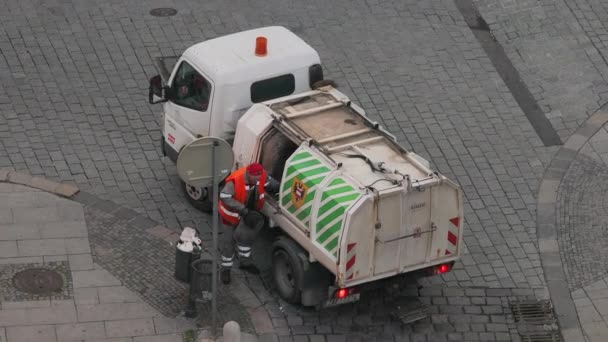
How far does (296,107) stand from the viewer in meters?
17.0

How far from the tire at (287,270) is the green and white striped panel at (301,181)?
0.40 metres

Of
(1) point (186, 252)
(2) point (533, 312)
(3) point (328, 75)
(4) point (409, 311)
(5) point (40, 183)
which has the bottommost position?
(3) point (328, 75)

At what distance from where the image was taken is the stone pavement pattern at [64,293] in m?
15.2

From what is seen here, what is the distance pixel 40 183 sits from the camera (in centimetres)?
1789

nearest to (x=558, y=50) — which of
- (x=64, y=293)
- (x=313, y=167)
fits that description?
(x=313, y=167)

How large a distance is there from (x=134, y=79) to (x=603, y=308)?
329 inches

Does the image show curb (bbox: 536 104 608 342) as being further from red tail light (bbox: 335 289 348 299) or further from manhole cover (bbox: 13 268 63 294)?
manhole cover (bbox: 13 268 63 294)

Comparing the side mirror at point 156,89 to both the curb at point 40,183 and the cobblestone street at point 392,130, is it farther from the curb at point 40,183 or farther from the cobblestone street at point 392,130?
the curb at point 40,183

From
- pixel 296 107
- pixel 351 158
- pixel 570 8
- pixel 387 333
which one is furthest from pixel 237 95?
pixel 570 8

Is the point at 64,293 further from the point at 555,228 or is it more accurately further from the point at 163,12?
the point at 163,12

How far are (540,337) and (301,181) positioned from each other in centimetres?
353

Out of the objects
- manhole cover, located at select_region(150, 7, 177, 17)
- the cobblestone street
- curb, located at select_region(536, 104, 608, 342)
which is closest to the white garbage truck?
the cobblestone street

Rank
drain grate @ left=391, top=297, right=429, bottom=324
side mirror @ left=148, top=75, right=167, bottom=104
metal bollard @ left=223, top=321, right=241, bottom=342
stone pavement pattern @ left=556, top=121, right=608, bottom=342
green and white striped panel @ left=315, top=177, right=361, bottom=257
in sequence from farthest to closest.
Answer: side mirror @ left=148, top=75, right=167, bottom=104, stone pavement pattern @ left=556, top=121, right=608, bottom=342, drain grate @ left=391, top=297, right=429, bottom=324, green and white striped panel @ left=315, top=177, right=361, bottom=257, metal bollard @ left=223, top=321, right=241, bottom=342

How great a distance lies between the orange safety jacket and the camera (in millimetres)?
15977
